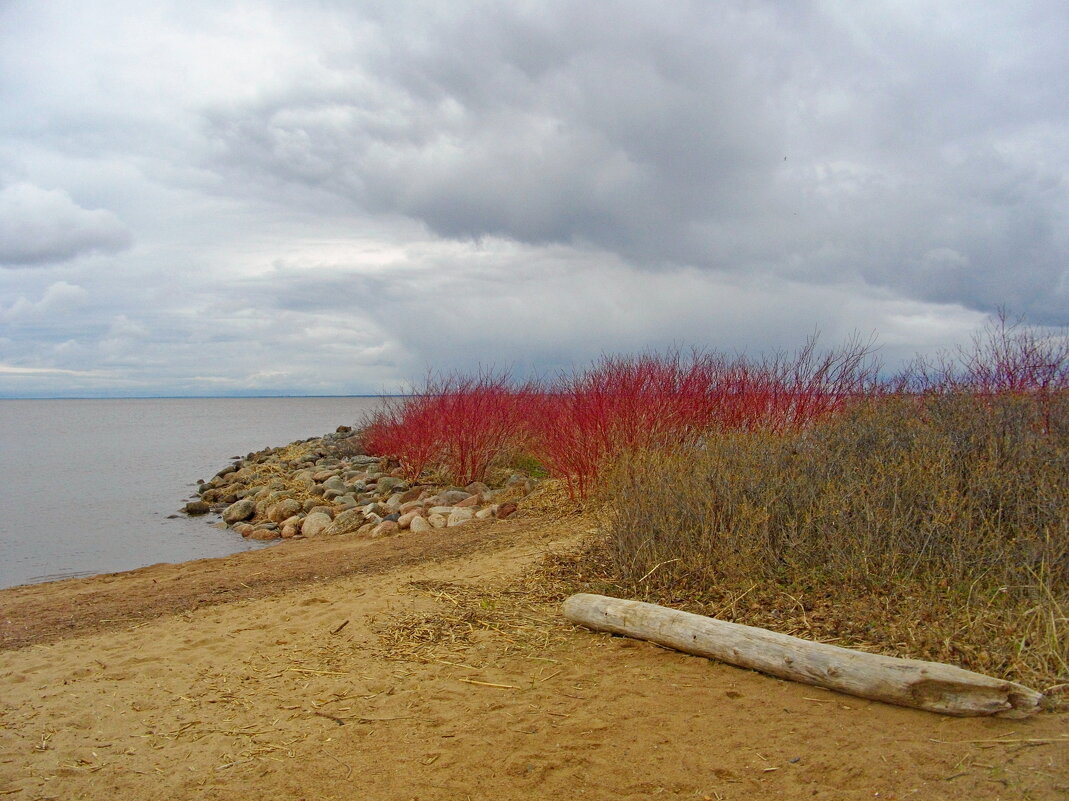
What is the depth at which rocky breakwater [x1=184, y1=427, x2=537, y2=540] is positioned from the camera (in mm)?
12430

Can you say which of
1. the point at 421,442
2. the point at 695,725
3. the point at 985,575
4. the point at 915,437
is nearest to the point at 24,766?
the point at 695,725

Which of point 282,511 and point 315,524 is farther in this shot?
point 282,511

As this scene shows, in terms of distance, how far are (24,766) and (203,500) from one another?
53.0 ft

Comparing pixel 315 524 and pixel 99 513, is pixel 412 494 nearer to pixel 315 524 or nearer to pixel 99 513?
pixel 315 524

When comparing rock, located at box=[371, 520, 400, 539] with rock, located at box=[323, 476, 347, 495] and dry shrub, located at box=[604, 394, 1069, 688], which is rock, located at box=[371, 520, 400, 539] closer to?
rock, located at box=[323, 476, 347, 495]

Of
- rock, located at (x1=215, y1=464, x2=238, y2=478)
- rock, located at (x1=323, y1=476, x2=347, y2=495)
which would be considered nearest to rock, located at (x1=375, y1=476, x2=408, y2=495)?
rock, located at (x1=323, y1=476, x2=347, y2=495)

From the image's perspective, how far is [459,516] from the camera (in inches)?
472

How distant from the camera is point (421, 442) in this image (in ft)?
56.7

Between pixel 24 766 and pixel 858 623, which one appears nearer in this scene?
pixel 24 766

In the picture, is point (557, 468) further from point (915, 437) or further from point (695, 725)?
point (695, 725)

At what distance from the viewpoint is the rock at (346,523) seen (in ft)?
43.7

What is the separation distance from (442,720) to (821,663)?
2.21 m

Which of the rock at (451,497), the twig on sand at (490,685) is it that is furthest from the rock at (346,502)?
the twig on sand at (490,685)

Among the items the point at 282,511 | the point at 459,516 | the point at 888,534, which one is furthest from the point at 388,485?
the point at 888,534
